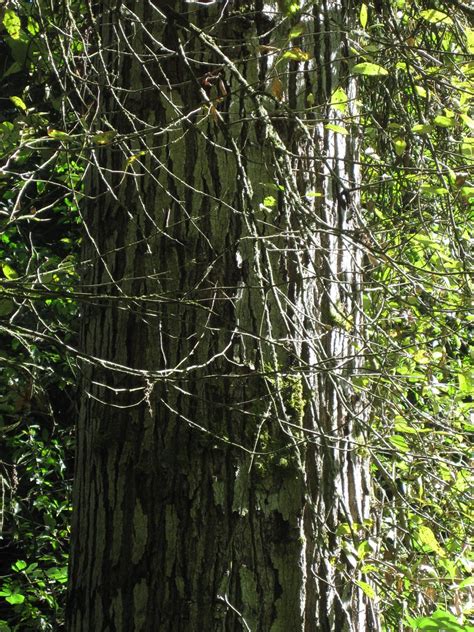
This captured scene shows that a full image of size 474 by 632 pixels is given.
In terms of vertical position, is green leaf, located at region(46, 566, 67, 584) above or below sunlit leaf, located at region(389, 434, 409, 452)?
below

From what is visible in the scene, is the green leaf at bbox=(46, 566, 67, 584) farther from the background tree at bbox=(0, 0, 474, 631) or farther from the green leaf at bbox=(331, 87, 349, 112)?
the green leaf at bbox=(331, 87, 349, 112)

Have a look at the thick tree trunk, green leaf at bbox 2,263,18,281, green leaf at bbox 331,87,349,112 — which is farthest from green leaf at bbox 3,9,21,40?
green leaf at bbox 331,87,349,112

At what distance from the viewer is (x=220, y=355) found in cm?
181

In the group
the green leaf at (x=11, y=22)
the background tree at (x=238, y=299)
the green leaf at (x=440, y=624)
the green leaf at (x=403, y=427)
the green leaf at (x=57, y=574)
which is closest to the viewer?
the green leaf at (x=440, y=624)

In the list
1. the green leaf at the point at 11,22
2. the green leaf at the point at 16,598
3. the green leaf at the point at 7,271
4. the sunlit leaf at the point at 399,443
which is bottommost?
the green leaf at the point at 16,598

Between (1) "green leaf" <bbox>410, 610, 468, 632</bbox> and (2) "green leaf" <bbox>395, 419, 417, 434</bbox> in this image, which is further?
(2) "green leaf" <bbox>395, 419, 417, 434</bbox>

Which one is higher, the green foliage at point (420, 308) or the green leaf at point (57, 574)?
the green foliage at point (420, 308)

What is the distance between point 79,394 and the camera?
2.12 metres

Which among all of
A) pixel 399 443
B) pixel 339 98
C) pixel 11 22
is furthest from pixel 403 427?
pixel 11 22

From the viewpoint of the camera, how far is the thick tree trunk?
1772 millimetres

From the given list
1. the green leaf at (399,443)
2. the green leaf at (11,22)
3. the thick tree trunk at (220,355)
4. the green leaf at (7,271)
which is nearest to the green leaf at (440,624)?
the thick tree trunk at (220,355)

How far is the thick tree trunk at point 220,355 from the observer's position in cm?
177

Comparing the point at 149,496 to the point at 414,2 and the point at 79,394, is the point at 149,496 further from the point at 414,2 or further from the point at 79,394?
the point at 414,2

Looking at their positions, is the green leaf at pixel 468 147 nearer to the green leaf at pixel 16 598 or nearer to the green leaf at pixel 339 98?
the green leaf at pixel 339 98
